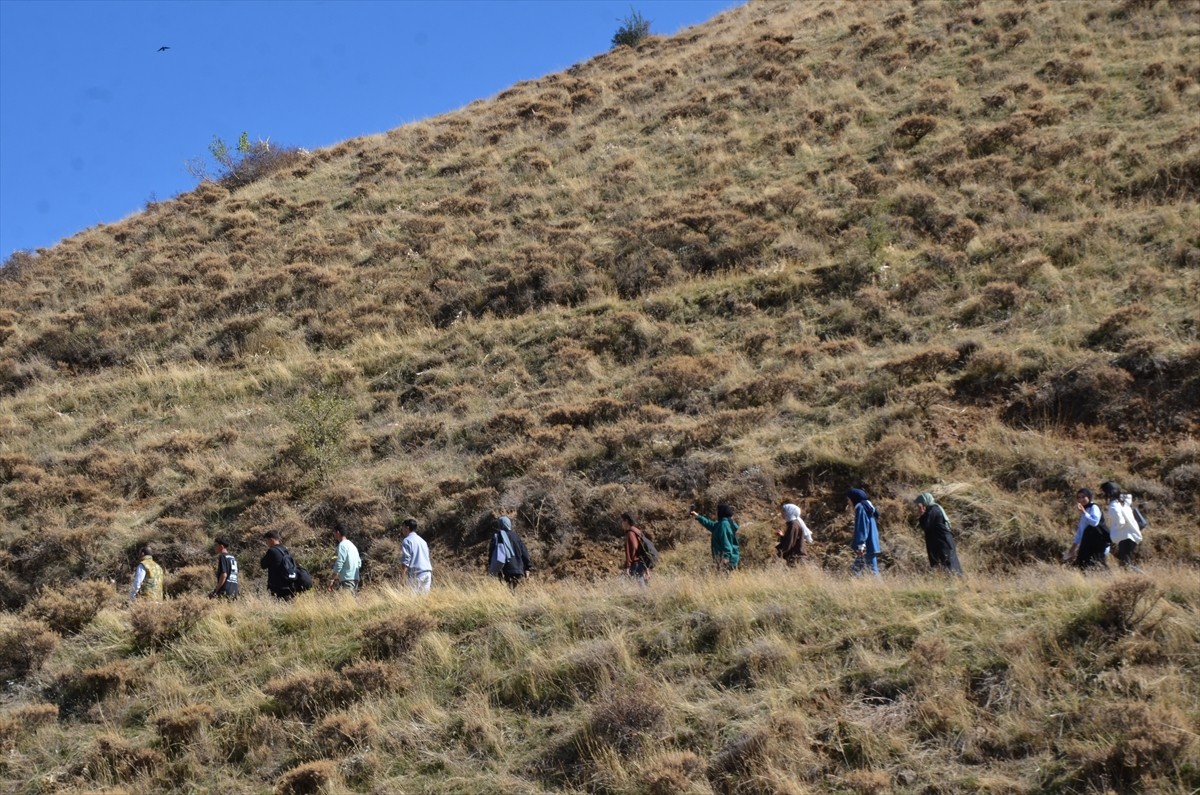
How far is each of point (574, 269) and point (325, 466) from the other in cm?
788

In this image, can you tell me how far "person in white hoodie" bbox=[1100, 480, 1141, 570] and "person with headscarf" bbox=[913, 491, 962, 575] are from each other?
1563mm

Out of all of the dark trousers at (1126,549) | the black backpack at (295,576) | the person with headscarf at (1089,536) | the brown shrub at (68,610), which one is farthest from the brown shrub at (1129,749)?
the brown shrub at (68,610)

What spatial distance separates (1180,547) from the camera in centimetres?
1104

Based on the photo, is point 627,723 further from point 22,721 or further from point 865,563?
point 22,721

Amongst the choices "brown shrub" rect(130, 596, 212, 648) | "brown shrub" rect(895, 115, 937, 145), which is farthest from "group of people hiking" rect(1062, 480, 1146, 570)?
"brown shrub" rect(895, 115, 937, 145)

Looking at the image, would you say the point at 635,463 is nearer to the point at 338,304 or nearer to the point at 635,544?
the point at 635,544

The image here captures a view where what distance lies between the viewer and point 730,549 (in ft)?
37.9

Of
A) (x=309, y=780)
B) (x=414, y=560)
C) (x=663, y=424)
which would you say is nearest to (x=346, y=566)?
(x=414, y=560)

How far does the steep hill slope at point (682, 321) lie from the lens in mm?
13680

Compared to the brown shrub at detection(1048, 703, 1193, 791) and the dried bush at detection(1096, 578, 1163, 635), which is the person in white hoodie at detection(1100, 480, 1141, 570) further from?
the brown shrub at detection(1048, 703, 1193, 791)

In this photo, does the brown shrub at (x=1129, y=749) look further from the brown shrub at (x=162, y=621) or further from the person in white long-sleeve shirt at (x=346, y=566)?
the person in white long-sleeve shirt at (x=346, y=566)

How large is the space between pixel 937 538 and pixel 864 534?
0.84 metres

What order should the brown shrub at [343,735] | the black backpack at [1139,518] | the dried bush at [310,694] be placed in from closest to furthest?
the brown shrub at [343,735] → the dried bush at [310,694] → the black backpack at [1139,518]

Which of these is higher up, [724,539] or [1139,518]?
[724,539]
